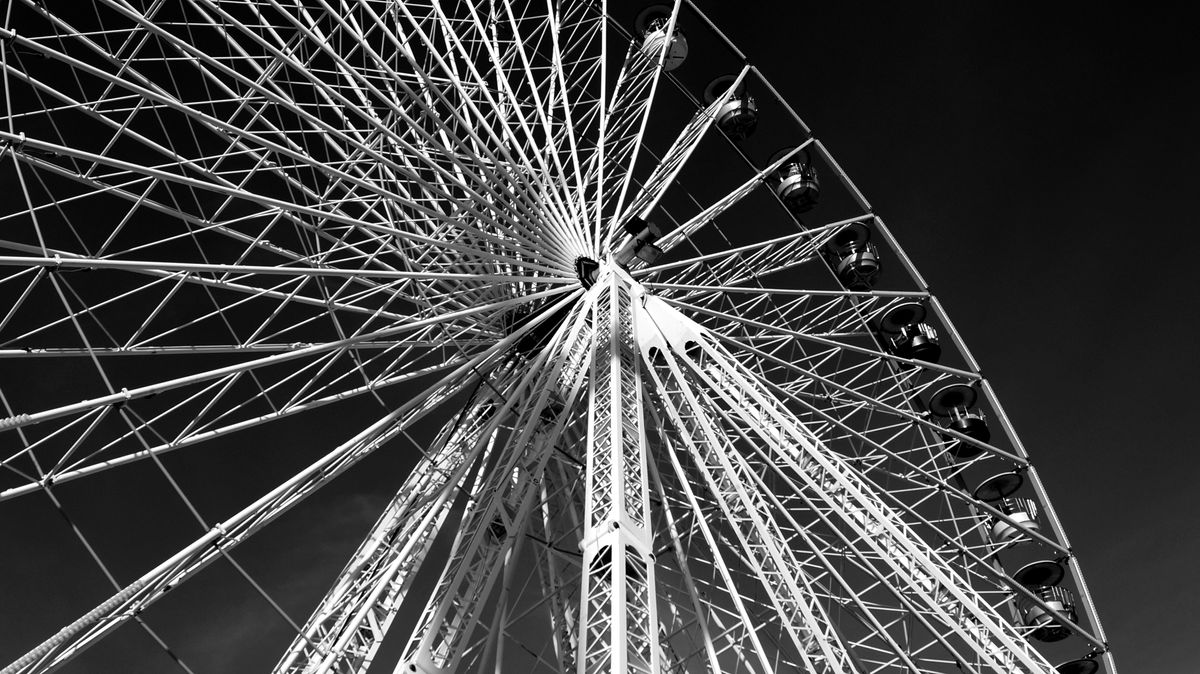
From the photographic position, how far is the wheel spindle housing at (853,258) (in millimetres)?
22891

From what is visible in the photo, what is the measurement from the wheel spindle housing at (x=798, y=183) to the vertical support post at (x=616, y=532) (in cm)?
886

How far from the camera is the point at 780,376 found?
22000 mm

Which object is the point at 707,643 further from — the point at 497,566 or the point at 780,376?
the point at 780,376

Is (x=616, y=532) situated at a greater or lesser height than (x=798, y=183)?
lesser

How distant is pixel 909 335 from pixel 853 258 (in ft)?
7.72


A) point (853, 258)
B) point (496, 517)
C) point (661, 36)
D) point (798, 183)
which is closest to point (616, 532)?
point (496, 517)

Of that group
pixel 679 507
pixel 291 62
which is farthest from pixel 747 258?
pixel 291 62

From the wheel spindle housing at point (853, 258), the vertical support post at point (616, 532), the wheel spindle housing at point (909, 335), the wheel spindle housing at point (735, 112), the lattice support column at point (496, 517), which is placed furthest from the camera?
the wheel spindle housing at point (853, 258)

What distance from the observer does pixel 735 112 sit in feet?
71.2

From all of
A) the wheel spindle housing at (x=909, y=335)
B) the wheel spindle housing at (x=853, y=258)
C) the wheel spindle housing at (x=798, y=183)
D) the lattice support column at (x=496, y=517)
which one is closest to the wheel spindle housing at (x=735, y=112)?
the wheel spindle housing at (x=798, y=183)

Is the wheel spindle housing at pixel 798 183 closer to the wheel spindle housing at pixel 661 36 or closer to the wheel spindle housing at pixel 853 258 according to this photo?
the wheel spindle housing at pixel 853 258

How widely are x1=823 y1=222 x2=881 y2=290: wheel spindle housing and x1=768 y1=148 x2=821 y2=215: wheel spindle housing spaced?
4.07 feet

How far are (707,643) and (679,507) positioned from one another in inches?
129

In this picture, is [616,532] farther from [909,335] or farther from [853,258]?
[853,258]
